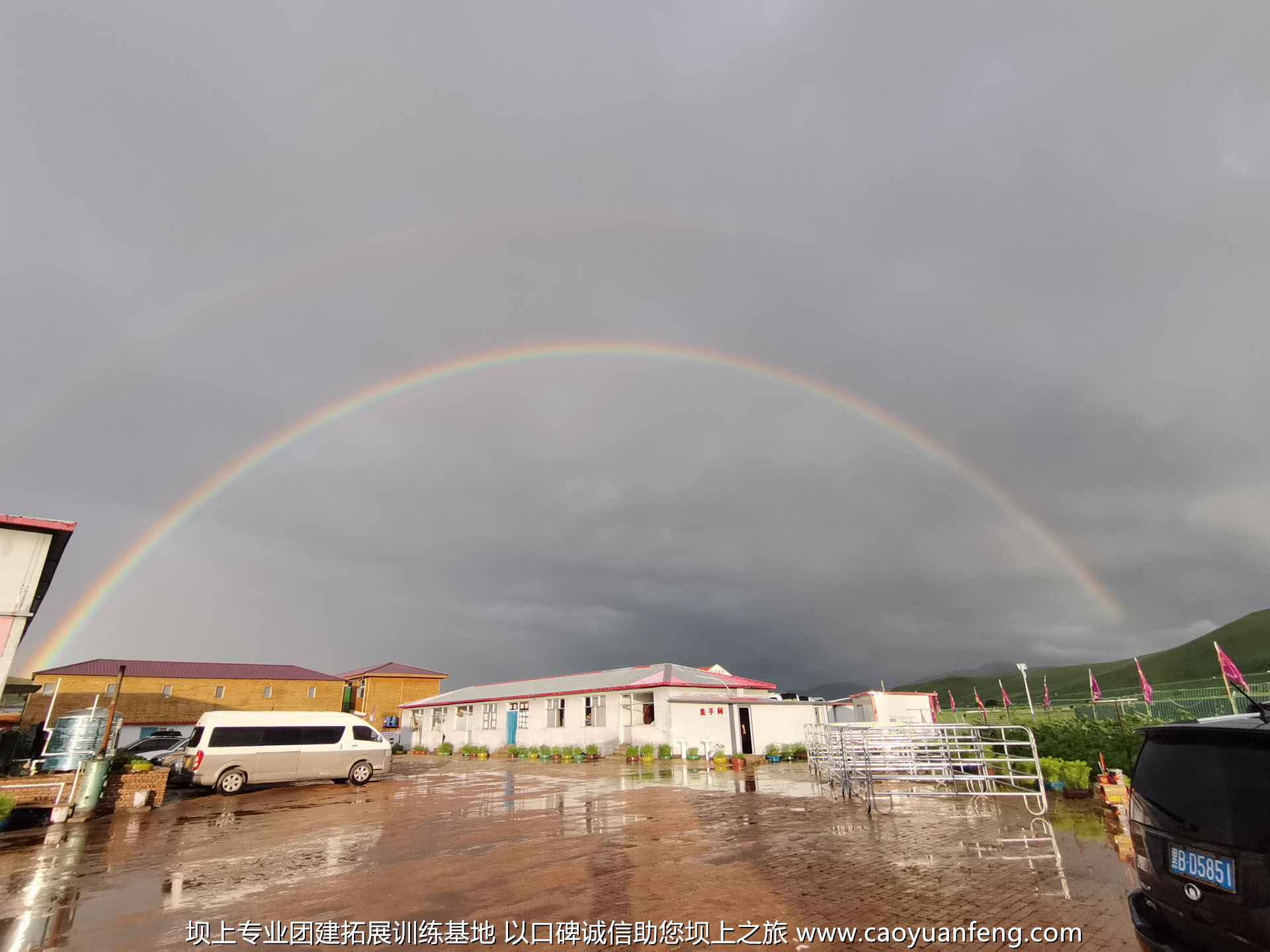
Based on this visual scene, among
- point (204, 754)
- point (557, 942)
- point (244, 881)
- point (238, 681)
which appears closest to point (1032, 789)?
point (557, 942)

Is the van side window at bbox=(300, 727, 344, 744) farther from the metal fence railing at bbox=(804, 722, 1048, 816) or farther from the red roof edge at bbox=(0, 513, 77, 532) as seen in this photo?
the metal fence railing at bbox=(804, 722, 1048, 816)

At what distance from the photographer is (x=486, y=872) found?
8.44m

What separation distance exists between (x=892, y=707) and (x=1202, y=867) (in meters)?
31.0

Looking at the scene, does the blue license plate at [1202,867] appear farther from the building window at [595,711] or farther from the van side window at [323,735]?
the building window at [595,711]

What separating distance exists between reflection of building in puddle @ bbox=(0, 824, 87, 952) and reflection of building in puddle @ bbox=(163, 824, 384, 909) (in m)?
0.99

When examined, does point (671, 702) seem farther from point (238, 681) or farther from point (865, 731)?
point (238, 681)

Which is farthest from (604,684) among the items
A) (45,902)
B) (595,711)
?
(45,902)

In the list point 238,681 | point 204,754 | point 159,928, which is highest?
point 238,681

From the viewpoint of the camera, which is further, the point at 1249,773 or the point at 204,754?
the point at 204,754

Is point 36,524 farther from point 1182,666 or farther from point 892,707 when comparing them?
point 1182,666

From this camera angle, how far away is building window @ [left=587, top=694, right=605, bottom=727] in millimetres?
33891

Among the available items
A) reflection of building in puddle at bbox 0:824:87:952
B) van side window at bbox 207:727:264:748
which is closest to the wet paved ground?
reflection of building in puddle at bbox 0:824:87:952

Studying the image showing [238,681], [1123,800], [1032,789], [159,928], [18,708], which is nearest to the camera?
[159,928]

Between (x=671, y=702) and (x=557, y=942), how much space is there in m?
25.3
